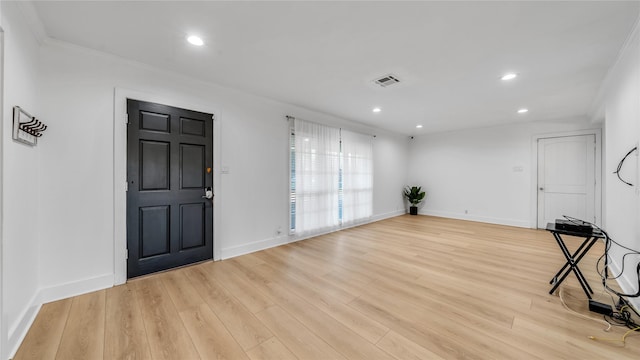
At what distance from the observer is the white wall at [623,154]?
6.84 feet

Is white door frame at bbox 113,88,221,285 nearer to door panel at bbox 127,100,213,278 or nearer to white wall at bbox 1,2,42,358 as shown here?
door panel at bbox 127,100,213,278

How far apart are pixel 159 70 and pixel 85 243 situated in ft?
6.78

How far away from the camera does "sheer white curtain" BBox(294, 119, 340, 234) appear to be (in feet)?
14.2

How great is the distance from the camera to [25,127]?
1848mm

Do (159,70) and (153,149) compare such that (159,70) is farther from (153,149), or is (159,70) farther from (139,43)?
(153,149)

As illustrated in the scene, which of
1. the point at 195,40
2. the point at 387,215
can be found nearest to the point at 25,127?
the point at 195,40

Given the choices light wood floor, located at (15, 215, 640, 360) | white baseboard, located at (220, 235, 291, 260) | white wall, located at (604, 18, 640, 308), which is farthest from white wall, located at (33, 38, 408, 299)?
white wall, located at (604, 18, 640, 308)

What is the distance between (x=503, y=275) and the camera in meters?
2.88

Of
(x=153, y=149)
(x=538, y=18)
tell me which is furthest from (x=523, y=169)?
(x=153, y=149)

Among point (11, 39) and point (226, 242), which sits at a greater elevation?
point (11, 39)

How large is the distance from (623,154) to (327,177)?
12.5 ft

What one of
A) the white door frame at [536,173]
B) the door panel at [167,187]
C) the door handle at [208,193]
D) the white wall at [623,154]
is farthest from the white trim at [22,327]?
the white door frame at [536,173]

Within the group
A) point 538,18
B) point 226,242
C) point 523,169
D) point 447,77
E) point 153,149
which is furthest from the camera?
point 523,169

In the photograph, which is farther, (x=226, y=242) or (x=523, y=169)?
(x=523, y=169)
